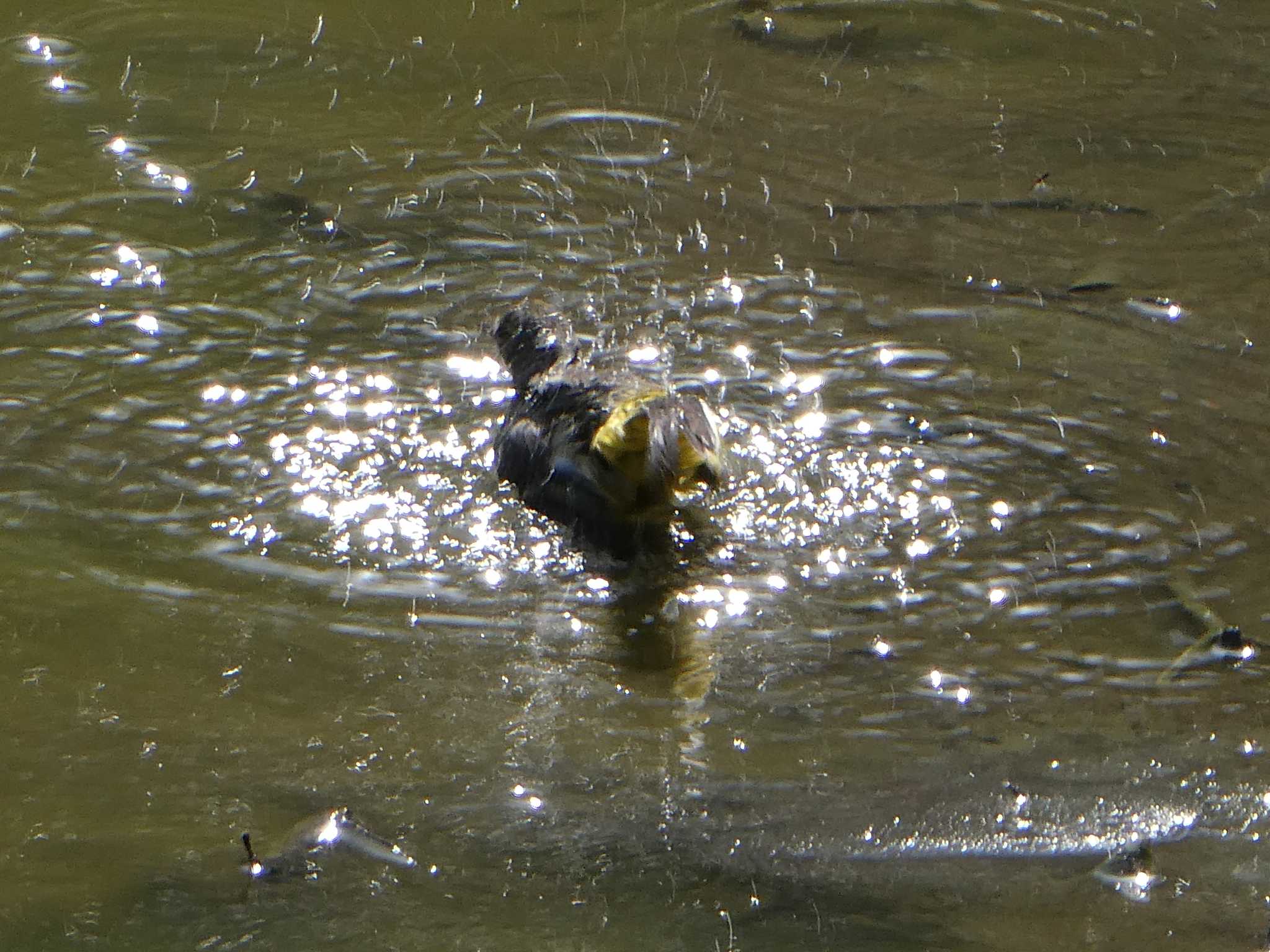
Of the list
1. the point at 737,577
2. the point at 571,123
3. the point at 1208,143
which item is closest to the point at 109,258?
the point at 571,123

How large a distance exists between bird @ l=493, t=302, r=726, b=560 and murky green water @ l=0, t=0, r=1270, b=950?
11 cm

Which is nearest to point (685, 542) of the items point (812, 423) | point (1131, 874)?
point (812, 423)

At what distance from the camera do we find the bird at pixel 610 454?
451 centimetres

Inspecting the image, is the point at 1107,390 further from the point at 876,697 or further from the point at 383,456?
the point at 383,456

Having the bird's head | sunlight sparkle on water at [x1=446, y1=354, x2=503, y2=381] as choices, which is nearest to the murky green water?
sunlight sparkle on water at [x1=446, y1=354, x2=503, y2=381]

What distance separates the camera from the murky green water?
355 cm

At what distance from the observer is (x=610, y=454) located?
14.9ft

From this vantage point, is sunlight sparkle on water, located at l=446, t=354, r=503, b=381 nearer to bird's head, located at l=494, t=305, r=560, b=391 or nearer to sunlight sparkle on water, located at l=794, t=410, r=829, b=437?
bird's head, located at l=494, t=305, r=560, b=391

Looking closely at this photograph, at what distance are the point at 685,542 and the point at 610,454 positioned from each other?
374 mm

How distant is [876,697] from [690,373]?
169 cm

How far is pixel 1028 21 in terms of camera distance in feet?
27.5

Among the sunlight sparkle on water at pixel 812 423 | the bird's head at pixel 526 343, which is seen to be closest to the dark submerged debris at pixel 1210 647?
the sunlight sparkle on water at pixel 812 423

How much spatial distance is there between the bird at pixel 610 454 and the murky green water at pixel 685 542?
0.11m

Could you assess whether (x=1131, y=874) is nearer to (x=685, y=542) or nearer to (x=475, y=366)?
(x=685, y=542)
